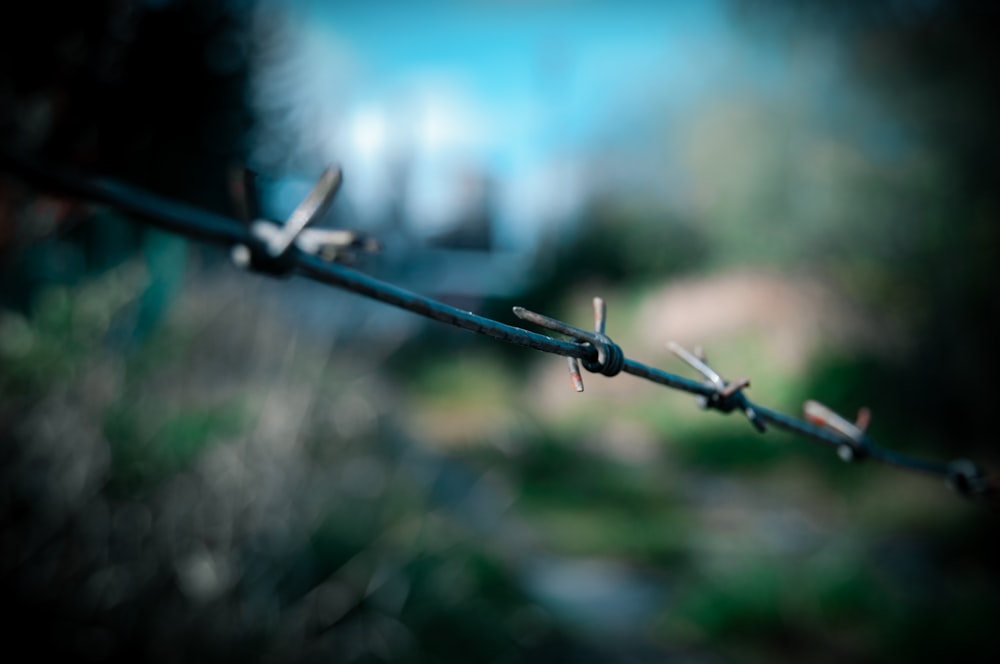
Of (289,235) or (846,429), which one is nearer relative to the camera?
(289,235)

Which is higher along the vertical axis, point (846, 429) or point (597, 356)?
point (597, 356)

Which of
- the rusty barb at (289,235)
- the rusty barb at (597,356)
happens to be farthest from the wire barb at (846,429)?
the rusty barb at (289,235)

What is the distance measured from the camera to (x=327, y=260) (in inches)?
21.7

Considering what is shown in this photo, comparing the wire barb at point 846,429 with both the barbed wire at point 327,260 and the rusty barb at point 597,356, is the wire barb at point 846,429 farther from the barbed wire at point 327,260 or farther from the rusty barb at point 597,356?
the rusty barb at point 597,356

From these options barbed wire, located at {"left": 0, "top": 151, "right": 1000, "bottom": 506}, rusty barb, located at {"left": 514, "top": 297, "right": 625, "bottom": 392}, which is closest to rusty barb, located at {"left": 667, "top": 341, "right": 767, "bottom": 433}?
barbed wire, located at {"left": 0, "top": 151, "right": 1000, "bottom": 506}

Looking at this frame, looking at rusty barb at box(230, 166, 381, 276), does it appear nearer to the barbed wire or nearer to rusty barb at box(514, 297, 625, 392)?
the barbed wire

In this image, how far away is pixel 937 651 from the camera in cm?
273

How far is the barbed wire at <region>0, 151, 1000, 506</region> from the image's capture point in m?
0.42

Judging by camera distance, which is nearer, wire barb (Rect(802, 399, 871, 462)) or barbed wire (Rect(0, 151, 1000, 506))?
barbed wire (Rect(0, 151, 1000, 506))

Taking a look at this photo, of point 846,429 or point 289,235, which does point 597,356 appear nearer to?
point 289,235

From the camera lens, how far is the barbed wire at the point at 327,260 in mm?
415

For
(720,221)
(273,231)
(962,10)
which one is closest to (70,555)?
(273,231)

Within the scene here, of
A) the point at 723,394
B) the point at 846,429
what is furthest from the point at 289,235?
the point at 846,429

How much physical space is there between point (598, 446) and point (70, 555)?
11.8ft
